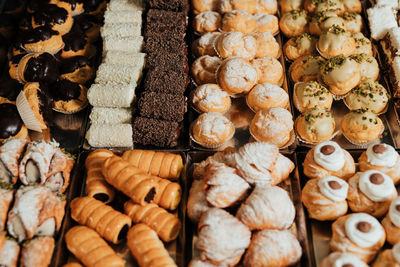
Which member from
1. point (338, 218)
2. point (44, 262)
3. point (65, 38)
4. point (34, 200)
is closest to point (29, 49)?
point (65, 38)

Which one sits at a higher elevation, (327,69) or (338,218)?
(327,69)

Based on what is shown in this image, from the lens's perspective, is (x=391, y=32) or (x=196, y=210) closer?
(x=196, y=210)

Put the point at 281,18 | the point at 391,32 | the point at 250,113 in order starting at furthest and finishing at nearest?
the point at 281,18 → the point at 391,32 → the point at 250,113

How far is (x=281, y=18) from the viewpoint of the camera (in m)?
4.47

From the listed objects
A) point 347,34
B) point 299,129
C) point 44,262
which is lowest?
point 44,262

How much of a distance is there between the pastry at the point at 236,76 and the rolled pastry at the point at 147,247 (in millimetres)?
1585

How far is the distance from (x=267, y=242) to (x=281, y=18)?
2914 mm

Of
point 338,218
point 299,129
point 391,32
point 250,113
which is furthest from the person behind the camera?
point 391,32

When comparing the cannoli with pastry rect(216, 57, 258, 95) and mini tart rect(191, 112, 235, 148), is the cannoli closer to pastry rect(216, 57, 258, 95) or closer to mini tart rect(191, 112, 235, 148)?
mini tart rect(191, 112, 235, 148)

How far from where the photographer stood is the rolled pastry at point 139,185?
9.17ft

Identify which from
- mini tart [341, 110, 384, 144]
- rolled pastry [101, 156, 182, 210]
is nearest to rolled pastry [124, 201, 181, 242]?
rolled pastry [101, 156, 182, 210]

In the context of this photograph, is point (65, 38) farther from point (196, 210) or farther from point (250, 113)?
point (196, 210)

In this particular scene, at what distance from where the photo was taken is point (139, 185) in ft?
9.17

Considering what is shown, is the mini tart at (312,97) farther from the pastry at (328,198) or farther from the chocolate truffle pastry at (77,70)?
the chocolate truffle pastry at (77,70)
